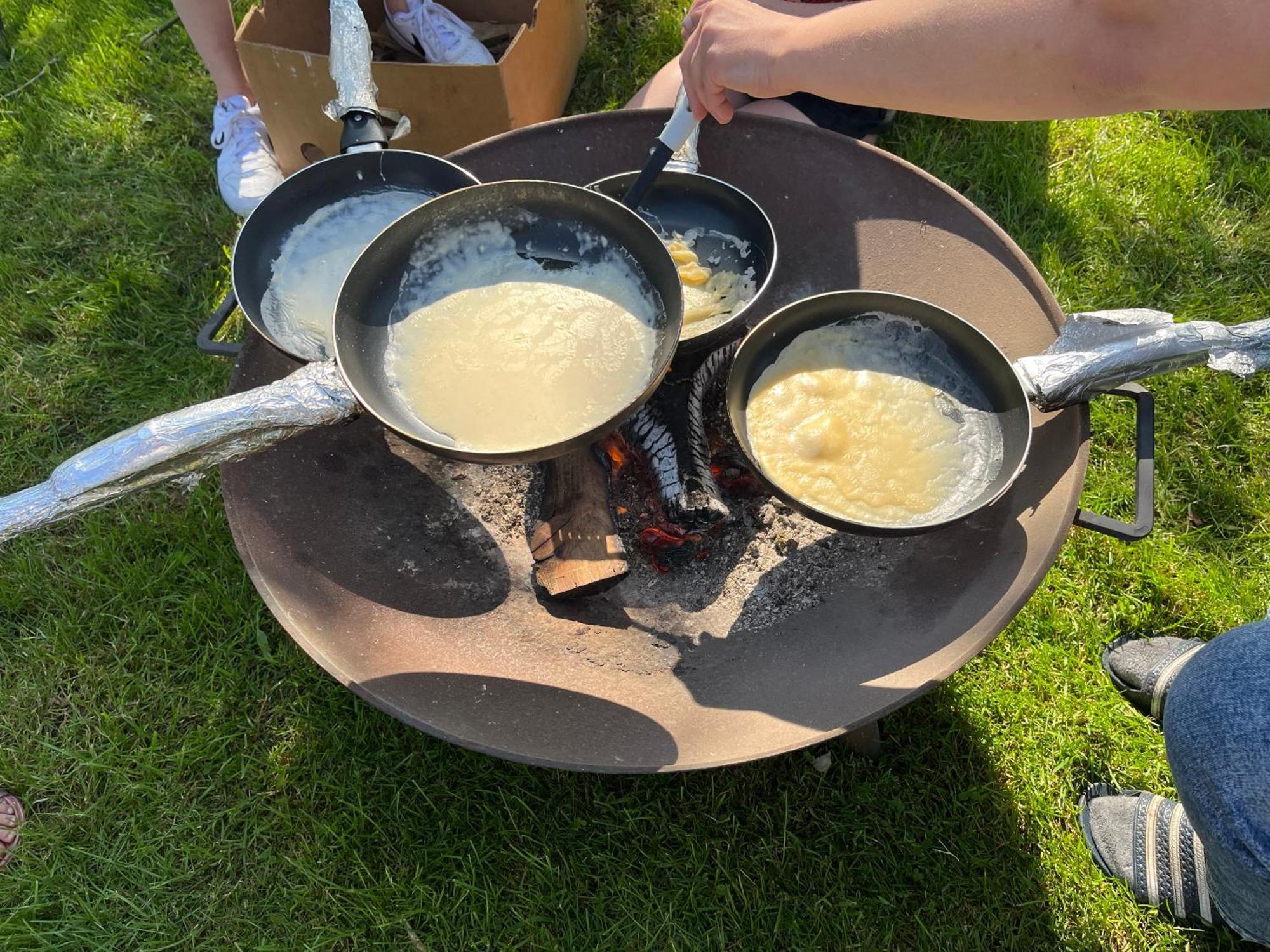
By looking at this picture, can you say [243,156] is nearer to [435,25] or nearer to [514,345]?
[435,25]

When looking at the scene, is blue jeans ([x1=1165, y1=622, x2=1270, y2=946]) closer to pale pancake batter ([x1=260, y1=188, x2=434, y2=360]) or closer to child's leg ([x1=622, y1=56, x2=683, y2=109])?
pale pancake batter ([x1=260, y1=188, x2=434, y2=360])

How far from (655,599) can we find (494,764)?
67cm

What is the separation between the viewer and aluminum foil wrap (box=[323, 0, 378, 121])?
225cm

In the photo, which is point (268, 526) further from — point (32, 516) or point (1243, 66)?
point (1243, 66)

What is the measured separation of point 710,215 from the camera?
232cm

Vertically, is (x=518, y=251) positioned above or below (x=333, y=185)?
below

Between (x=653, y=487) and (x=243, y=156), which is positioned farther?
(x=243, y=156)

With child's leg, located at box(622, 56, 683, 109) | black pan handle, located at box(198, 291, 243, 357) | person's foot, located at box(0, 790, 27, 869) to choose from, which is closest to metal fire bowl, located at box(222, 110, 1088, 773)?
black pan handle, located at box(198, 291, 243, 357)

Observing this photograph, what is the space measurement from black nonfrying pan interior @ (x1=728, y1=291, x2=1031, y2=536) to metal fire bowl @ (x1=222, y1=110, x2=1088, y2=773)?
11 centimetres

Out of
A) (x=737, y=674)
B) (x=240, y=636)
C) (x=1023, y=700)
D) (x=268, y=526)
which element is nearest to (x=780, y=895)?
(x=737, y=674)

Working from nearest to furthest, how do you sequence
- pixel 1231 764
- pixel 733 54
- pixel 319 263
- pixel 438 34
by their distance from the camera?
pixel 1231 764 < pixel 733 54 < pixel 319 263 < pixel 438 34

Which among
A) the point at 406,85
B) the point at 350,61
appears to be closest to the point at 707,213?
the point at 350,61

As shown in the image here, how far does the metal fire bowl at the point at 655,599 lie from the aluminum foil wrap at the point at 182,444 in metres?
0.25

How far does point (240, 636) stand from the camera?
2.44m
